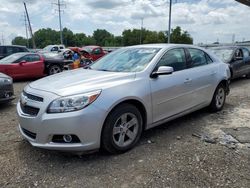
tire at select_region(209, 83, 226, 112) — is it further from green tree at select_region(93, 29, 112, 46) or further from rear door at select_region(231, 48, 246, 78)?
green tree at select_region(93, 29, 112, 46)

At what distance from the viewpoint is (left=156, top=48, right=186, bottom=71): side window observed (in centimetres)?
467

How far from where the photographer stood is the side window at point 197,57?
5.38 m

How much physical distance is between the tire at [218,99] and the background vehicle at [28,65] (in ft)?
28.3

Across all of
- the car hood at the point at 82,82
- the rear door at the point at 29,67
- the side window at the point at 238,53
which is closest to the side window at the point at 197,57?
the car hood at the point at 82,82

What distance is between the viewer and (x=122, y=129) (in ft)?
13.0

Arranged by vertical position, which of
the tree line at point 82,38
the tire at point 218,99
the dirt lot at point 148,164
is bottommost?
the dirt lot at point 148,164

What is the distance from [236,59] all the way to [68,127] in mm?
8584

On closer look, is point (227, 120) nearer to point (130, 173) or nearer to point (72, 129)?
point (130, 173)

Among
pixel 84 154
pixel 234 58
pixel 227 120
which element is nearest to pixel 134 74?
pixel 84 154

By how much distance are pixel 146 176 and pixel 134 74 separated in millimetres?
1529

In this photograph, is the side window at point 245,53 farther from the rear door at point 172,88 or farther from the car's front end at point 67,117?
the car's front end at point 67,117

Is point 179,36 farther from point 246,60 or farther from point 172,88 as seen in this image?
point 172,88

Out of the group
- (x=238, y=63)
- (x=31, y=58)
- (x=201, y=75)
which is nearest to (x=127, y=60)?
(x=201, y=75)

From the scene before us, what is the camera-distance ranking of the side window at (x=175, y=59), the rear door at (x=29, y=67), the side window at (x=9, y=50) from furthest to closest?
the side window at (x=9, y=50) < the rear door at (x=29, y=67) < the side window at (x=175, y=59)
